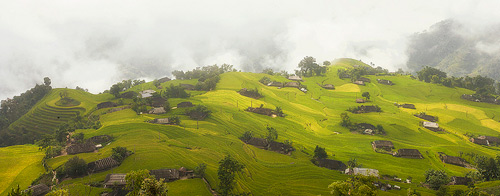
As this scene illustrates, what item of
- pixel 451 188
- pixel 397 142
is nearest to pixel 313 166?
pixel 451 188

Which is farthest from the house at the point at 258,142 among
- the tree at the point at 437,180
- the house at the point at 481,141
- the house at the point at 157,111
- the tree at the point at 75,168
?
the house at the point at 481,141

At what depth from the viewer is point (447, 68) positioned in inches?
6535

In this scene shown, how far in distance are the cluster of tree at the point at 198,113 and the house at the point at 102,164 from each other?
24.0 meters

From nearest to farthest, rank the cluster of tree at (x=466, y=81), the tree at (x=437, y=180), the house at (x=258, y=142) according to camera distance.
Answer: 1. the tree at (x=437, y=180)
2. the house at (x=258, y=142)
3. the cluster of tree at (x=466, y=81)

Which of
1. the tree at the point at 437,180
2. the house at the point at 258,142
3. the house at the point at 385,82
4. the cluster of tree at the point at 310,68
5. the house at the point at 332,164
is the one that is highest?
the cluster of tree at the point at 310,68

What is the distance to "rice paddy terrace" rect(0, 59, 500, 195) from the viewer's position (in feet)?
135

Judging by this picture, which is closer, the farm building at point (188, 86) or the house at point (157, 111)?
the house at point (157, 111)

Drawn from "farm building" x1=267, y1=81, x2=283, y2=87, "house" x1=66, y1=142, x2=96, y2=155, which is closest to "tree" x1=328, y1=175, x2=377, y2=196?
"house" x1=66, y1=142, x2=96, y2=155

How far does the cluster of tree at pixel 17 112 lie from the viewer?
58.5 metres

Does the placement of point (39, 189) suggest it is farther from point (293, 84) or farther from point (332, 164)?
point (293, 84)

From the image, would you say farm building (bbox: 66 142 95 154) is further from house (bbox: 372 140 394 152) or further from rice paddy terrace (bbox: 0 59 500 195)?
house (bbox: 372 140 394 152)

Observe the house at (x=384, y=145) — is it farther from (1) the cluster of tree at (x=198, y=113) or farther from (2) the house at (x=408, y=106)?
(1) the cluster of tree at (x=198, y=113)

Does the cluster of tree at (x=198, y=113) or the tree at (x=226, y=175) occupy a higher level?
the cluster of tree at (x=198, y=113)

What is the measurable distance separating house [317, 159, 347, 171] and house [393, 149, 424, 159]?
1293 cm
